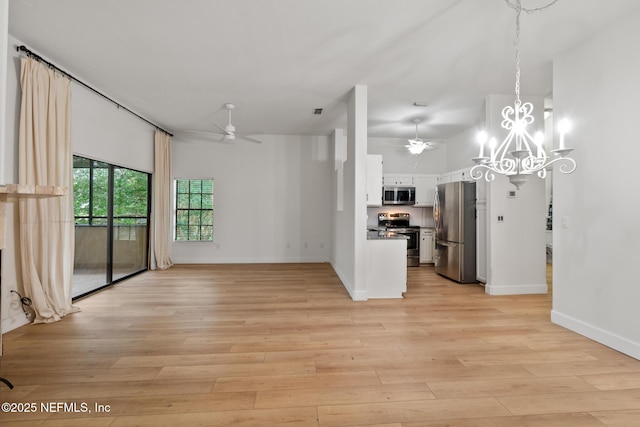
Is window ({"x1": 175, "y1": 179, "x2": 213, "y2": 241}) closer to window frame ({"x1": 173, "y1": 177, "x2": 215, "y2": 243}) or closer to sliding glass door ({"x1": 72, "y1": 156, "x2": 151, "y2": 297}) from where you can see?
window frame ({"x1": 173, "y1": 177, "x2": 215, "y2": 243})

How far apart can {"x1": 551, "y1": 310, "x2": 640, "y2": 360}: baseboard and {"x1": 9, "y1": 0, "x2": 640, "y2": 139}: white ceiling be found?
2956mm

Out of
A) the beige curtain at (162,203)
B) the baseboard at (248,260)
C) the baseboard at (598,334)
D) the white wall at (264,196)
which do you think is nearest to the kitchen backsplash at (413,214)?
the white wall at (264,196)

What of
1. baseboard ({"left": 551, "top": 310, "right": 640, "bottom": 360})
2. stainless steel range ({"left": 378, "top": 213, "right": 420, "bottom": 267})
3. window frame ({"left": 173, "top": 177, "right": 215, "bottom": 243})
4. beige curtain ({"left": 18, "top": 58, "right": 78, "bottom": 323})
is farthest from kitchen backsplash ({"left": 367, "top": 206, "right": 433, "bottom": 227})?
A: beige curtain ({"left": 18, "top": 58, "right": 78, "bottom": 323})

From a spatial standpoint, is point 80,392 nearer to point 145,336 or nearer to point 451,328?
point 145,336

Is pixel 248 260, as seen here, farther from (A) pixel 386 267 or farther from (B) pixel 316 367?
(B) pixel 316 367

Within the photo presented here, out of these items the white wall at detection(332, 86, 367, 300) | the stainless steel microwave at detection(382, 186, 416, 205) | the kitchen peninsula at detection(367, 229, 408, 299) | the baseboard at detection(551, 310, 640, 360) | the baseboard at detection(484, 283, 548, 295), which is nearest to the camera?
the baseboard at detection(551, 310, 640, 360)

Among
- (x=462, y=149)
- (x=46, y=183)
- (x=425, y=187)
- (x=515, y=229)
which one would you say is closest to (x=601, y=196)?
(x=515, y=229)

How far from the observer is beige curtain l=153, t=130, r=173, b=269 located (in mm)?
6096

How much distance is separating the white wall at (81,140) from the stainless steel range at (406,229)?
5.32 meters

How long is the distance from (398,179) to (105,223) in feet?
19.4

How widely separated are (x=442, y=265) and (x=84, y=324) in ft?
18.4

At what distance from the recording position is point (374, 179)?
467 centimetres

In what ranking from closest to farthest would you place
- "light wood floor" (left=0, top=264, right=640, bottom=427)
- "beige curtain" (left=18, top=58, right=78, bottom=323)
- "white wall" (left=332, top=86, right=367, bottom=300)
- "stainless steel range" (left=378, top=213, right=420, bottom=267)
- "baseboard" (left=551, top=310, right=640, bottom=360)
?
"light wood floor" (left=0, top=264, right=640, bottom=427) < "baseboard" (left=551, top=310, right=640, bottom=360) < "beige curtain" (left=18, top=58, right=78, bottom=323) < "white wall" (left=332, top=86, right=367, bottom=300) < "stainless steel range" (left=378, top=213, right=420, bottom=267)

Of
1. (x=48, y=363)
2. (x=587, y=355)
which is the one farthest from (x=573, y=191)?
(x=48, y=363)
